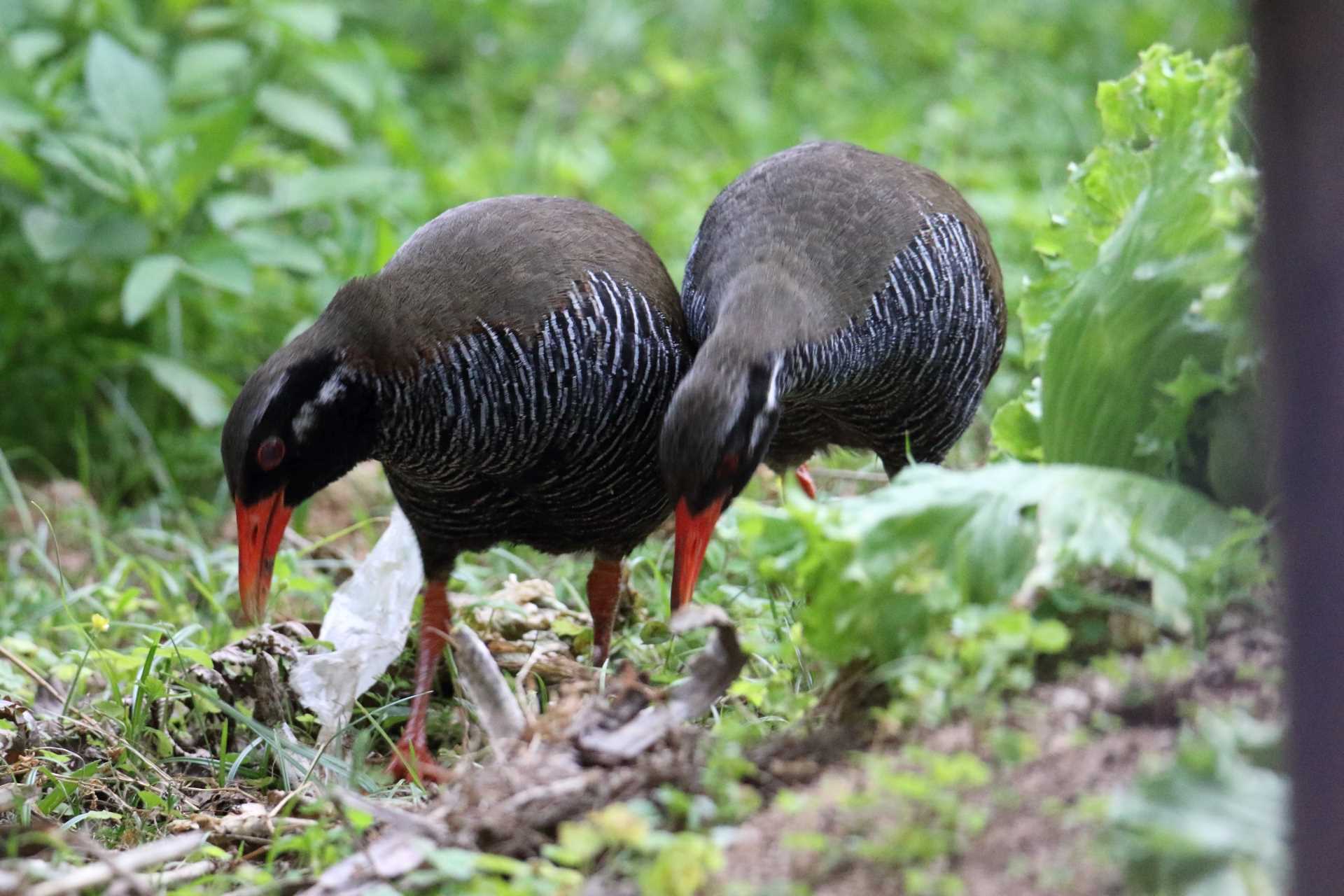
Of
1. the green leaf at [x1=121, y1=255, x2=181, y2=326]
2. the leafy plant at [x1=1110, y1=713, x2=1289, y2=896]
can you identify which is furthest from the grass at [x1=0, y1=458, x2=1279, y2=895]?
the green leaf at [x1=121, y1=255, x2=181, y2=326]

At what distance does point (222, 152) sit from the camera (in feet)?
18.6

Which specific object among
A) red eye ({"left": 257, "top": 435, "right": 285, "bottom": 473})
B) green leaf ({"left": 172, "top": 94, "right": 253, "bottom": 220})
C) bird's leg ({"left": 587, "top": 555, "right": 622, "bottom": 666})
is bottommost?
bird's leg ({"left": 587, "top": 555, "right": 622, "bottom": 666})

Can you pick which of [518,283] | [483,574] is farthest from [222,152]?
[518,283]

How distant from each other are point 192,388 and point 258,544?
2.27m

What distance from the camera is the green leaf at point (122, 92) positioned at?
565cm

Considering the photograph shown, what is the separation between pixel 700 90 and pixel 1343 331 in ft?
24.3

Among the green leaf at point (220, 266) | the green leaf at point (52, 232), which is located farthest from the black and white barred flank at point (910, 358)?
the green leaf at point (52, 232)

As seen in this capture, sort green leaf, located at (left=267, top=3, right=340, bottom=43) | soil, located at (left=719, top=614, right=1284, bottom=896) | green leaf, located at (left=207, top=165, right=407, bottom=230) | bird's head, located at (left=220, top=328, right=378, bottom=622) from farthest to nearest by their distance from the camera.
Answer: green leaf, located at (left=267, top=3, right=340, bottom=43) → green leaf, located at (left=207, top=165, right=407, bottom=230) → bird's head, located at (left=220, top=328, right=378, bottom=622) → soil, located at (left=719, top=614, right=1284, bottom=896)

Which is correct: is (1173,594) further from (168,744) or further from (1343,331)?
(168,744)

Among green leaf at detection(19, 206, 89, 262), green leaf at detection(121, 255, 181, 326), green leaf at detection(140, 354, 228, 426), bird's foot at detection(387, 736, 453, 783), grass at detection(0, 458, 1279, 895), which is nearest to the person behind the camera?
grass at detection(0, 458, 1279, 895)

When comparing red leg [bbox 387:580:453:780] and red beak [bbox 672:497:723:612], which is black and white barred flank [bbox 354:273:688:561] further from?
red beak [bbox 672:497:723:612]

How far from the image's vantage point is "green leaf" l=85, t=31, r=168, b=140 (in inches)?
223

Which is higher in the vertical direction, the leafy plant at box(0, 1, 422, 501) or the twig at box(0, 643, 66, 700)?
the leafy plant at box(0, 1, 422, 501)

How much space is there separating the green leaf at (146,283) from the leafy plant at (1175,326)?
11.2 feet
